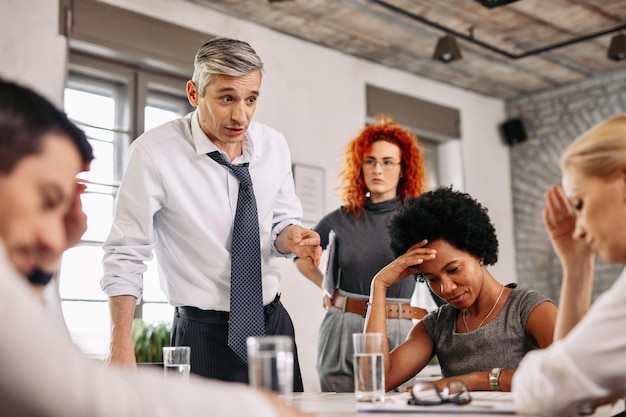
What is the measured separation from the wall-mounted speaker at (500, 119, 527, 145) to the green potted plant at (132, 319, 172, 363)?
12.9ft

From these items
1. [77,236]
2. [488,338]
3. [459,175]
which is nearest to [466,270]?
[488,338]

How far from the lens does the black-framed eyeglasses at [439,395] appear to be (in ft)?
4.36

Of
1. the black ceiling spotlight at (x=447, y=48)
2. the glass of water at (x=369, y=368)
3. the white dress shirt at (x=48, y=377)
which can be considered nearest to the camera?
the white dress shirt at (x=48, y=377)

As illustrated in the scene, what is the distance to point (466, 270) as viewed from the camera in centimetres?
203

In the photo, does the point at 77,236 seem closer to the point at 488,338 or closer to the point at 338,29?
the point at 488,338

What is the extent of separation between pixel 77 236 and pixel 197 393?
1.09 ft

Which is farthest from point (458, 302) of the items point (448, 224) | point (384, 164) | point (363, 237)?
point (384, 164)

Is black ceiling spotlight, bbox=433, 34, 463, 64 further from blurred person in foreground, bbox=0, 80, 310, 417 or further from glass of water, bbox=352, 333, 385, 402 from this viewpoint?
blurred person in foreground, bbox=0, 80, 310, 417

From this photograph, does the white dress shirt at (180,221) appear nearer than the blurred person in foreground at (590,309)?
No

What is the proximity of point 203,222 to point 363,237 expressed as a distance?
3.74 ft

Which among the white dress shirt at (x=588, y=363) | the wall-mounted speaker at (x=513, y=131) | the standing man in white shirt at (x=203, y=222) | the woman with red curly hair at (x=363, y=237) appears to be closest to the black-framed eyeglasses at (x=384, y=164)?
the woman with red curly hair at (x=363, y=237)

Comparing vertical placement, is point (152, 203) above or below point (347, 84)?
below

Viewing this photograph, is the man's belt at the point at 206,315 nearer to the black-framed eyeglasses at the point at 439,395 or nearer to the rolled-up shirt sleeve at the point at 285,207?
the rolled-up shirt sleeve at the point at 285,207

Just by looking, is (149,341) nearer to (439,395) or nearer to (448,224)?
(448,224)
